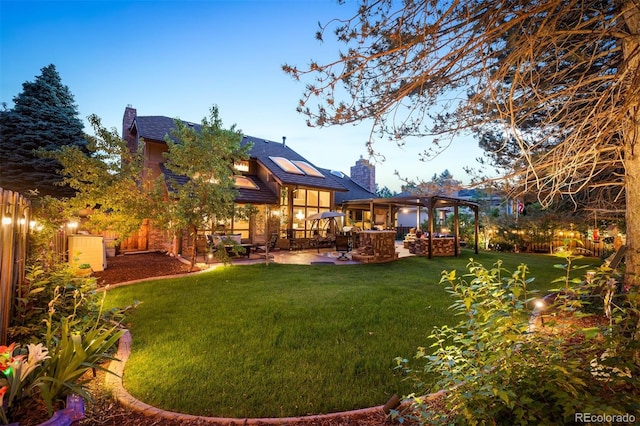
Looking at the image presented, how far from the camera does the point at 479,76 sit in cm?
325

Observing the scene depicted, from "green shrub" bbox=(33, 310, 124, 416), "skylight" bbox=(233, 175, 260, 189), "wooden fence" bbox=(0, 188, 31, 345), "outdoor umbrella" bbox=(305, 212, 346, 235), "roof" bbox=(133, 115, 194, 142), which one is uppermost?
"roof" bbox=(133, 115, 194, 142)

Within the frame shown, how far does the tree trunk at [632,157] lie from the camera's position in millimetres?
2545

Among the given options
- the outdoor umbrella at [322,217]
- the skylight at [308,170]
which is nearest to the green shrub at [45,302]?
the outdoor umbrella at [322,217]

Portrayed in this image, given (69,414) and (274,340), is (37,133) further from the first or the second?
(69,414)

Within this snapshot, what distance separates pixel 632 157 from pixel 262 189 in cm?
1515

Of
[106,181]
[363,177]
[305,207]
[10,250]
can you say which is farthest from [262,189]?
[10,250]

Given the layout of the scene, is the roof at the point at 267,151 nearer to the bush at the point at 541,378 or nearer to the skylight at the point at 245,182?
the skylight at the point at 245,182

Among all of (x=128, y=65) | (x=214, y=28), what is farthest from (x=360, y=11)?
(x=128, y=65)

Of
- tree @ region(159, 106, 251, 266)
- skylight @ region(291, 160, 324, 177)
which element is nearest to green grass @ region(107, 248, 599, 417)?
tree @ region(159, 106, 251, 266)

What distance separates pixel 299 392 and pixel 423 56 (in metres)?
A: 3.55

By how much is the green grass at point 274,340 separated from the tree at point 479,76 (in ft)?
9.06

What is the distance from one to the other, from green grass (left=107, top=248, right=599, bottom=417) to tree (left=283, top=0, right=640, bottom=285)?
9.06 ft

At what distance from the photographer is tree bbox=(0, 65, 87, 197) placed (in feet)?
56.2

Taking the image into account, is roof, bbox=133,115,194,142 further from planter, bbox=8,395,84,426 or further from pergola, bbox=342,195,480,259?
planter, bbox=8,395,84,426
